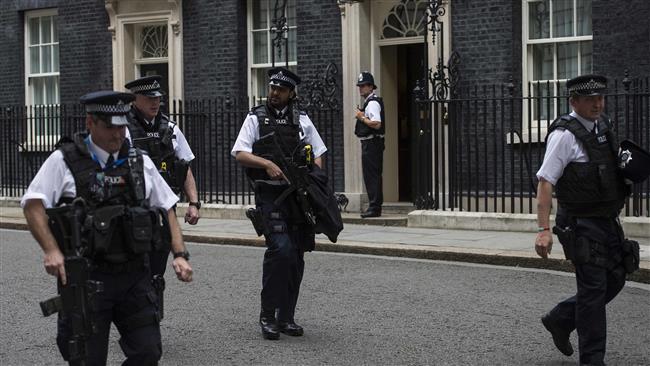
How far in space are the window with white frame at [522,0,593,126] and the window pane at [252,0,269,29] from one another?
15.3ft

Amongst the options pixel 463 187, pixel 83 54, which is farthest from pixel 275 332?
pixel 83 54

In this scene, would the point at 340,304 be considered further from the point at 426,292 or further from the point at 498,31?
the point at 498,31

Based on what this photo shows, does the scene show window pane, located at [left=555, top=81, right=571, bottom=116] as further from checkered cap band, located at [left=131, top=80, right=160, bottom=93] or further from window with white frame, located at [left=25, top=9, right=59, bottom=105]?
window with white frame, located at [left=25, top=9, right=59, bottom=105]

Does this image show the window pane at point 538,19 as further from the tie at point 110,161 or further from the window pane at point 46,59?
the tie at point 110,161

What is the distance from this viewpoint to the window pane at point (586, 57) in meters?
15.5

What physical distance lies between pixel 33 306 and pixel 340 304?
252 cm

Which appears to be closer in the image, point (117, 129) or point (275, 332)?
point (117, 129)

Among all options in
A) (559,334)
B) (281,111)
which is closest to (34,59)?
(281,111)

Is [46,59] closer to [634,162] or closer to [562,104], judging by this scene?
[562,104]

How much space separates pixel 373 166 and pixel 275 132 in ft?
24.6

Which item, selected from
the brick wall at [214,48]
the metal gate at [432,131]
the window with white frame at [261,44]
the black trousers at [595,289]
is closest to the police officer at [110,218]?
the black trousers at [595,289]

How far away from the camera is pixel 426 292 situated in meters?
10.3

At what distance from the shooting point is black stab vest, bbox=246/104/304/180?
832 centimetres

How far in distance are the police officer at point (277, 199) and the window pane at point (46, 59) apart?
14146mm
